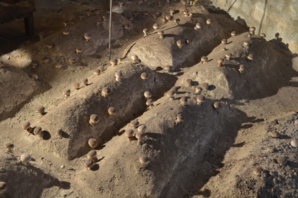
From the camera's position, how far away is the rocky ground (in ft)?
12.5

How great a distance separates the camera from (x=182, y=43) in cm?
620

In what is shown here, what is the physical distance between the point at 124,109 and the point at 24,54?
2462 millimetres

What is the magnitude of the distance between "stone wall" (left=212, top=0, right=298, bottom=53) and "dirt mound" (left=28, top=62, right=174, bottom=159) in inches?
118

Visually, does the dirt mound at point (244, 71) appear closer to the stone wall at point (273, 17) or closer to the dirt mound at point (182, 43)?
the dirt mound at point (182, 43)

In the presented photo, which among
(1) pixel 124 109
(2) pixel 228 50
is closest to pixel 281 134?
(2) pixel 228 50

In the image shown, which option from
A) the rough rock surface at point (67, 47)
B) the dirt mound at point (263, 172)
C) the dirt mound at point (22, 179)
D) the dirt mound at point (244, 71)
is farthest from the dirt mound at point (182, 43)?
the dirt mound at point (22, 179)

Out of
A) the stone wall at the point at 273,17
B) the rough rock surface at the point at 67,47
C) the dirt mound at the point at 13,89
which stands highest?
the stone wall at the point at 273,17

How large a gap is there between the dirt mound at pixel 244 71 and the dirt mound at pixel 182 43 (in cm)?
38

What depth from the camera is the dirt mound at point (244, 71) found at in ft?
17.3

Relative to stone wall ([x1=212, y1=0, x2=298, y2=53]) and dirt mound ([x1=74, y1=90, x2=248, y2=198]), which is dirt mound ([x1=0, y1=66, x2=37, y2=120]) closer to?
dirt mound ([x1=74, y1=90, x2=248, y2=198])

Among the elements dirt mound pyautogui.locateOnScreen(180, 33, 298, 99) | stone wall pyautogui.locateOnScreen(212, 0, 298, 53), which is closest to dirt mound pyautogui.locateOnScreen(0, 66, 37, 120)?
dirt mound pyautogui.locateOnScreen(180, 33, 298, 99)

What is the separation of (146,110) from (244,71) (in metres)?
1.92

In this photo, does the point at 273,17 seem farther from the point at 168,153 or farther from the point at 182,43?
the point at 168,153

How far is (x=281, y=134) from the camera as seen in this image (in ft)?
14.9
